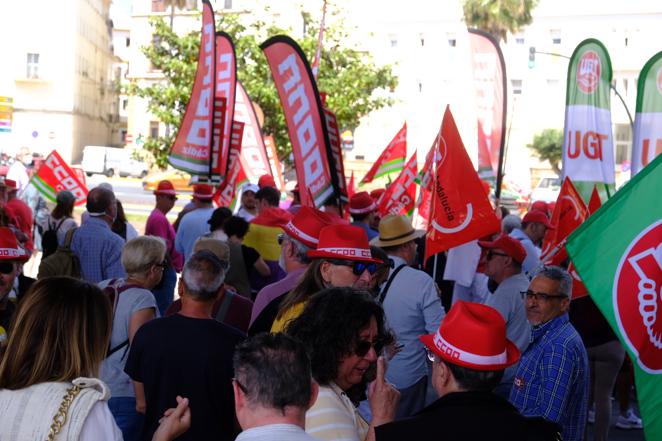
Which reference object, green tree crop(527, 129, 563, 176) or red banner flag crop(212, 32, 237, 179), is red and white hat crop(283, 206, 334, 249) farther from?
green tree crop(527, 129, 563, 176)

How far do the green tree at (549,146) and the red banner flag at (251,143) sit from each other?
158 feet

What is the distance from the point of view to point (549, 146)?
60.9 meters

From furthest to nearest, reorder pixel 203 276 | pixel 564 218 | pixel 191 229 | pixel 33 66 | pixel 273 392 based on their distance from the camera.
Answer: pixel 33 66
pixel 191 229
pixel 564 218
pixel 203 276
pixel 273 392

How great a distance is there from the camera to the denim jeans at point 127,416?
550 centimetres

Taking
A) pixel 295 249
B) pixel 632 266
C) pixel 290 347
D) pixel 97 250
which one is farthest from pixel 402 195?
pixel 290 347

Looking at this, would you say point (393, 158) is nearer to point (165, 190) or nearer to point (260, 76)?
point (165, 190)

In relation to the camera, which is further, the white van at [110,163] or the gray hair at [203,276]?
the white van at [110,163]

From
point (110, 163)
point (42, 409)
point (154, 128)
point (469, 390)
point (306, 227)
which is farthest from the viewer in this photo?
point (154, 128)

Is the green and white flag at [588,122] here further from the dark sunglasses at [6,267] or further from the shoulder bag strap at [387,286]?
the dark sunglasses at [6,267]

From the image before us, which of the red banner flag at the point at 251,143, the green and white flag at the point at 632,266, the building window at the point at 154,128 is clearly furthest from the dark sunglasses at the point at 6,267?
the building window at the point at 154,128

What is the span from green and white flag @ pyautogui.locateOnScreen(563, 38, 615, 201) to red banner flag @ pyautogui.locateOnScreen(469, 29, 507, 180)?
1107mm

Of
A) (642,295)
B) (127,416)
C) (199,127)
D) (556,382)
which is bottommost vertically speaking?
(127,416)

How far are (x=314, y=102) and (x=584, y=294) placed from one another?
2.89 metres

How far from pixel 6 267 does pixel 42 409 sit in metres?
2.20
